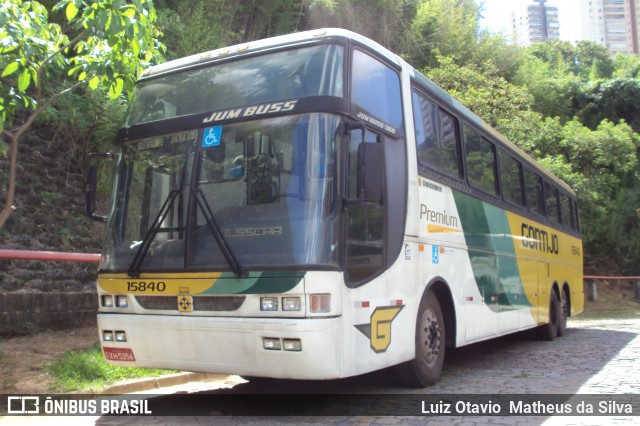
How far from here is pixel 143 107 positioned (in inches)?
247

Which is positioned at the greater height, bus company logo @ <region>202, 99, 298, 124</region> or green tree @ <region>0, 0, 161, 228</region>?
green tree @ <region>0, 0, 161, 228</region>

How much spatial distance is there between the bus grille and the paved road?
40.0 inches

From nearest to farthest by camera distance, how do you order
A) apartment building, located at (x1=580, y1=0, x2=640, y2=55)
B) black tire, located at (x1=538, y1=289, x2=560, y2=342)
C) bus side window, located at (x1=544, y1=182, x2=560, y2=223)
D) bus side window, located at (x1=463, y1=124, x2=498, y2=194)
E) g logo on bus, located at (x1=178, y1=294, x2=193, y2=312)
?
g logo on bus, located at (x1=178, y1=294, x2=193, y2=312), bus side window, located at (x1=463, y1=124, x2=498, y2=194), black tire, located at (x1=538, y1=289, x2=560, y2=342), bus side window, located at (x1=544, y1=182, x2=560, y2=223), apartment building, located at (x1=580, y1=0, x2=640, y2=55)

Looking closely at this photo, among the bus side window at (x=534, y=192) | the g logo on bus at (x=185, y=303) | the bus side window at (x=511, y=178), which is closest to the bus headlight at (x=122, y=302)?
the g logo on bus at (x=185, y=303)

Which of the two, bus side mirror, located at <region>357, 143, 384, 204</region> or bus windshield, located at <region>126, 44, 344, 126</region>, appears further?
bus windshield, located at <region>126, 44, 344, 126</region>

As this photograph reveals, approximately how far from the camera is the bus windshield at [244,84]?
17.9 feet

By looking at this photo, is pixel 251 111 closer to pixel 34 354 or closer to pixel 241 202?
pixel 241 202

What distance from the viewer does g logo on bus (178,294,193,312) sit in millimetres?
5316

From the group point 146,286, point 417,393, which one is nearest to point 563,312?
point 417,393

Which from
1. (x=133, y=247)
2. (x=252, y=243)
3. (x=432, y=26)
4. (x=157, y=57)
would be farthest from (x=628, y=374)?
(x=432, y=26)

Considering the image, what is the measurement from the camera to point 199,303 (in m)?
5.29

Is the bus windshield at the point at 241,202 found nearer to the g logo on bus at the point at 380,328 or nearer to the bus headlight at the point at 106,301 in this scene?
the bus headlight at the point at 106,301

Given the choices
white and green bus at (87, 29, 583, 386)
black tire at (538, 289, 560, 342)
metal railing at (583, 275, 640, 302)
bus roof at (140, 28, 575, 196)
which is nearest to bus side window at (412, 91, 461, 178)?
white and green bus at (87, 29, 583, 386)

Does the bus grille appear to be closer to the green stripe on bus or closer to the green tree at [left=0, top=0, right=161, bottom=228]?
the green tree at [left=0, top=0, right=161, bottom=228]
